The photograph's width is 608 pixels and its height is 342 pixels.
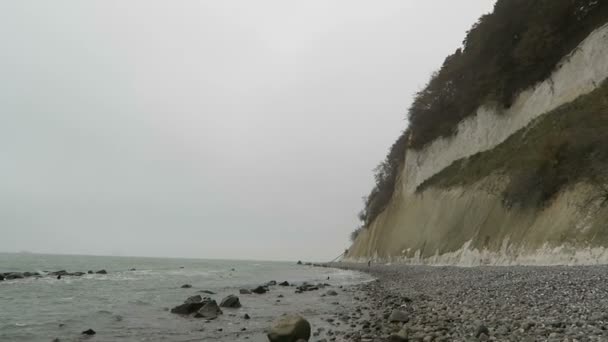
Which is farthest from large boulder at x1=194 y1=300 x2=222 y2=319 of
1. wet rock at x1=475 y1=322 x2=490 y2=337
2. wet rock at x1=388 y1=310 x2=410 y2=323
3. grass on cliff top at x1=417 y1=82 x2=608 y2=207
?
grass on cliff top at x1=417 y1=82 x2=608 y2=207

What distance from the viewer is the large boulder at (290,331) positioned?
10.7 meters

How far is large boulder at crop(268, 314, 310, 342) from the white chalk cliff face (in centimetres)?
1333

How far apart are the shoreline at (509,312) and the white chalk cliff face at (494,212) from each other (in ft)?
19.3

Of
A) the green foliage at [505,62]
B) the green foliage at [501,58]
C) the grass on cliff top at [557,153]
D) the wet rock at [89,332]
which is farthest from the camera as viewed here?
the green foliage at [501,58]

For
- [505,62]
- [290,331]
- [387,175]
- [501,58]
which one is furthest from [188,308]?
[387,175]

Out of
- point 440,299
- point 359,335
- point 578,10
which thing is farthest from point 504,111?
point 359,335

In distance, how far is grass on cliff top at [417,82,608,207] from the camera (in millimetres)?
20906

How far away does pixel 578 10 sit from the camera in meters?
28.3

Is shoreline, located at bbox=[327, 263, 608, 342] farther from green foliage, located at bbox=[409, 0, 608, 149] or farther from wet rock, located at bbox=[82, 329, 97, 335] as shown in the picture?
green foliage, located at bbox=[409, 0, 608, 149]

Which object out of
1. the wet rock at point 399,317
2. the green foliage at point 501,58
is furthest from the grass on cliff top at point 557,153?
the wet rock at point 399,317

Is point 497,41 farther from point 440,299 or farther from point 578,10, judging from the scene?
point 440,299

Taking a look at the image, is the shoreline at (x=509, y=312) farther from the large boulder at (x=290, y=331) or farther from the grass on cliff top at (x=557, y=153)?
the grass on cliff top at (x=557, y=153)

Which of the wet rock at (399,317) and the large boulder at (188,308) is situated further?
the large boulder at (188,308)

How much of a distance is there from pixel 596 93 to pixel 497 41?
13540 mm
